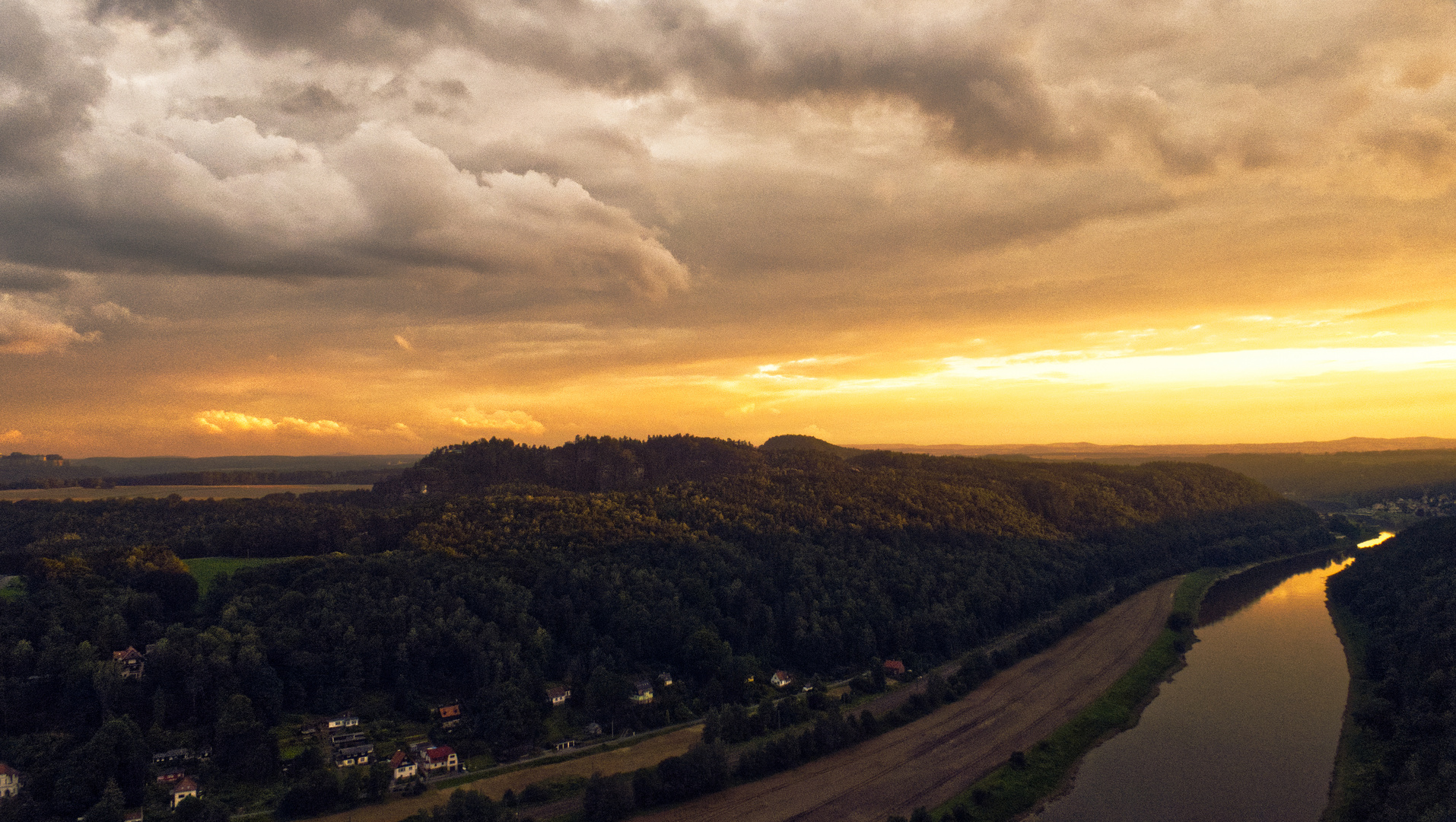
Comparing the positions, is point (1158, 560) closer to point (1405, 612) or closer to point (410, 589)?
point (1405, 612)

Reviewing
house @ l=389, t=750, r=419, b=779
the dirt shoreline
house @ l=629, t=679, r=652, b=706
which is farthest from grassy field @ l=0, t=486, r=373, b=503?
the dirt shoreline

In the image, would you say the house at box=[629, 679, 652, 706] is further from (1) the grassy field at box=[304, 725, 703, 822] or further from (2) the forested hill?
(2) the forested hill

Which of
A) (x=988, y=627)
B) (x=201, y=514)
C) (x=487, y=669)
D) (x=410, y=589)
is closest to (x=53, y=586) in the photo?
(x=410, y=589)

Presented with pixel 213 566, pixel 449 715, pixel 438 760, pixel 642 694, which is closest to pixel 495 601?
pixel 449 715

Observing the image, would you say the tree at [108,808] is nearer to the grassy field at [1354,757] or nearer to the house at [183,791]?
the house at [183,791]

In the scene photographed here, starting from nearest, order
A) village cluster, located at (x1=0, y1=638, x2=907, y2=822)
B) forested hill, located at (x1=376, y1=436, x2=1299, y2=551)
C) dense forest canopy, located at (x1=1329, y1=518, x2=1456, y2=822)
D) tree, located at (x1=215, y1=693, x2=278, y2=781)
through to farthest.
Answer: dense forest canopy, located at (x1=1329, y1=518, x2=1456, y2=822) < village cluster, located at (x1=0, y1=638, x2=907, y2=822) < tree, located at (x1=215, y1=693, x2=278, y2=781) < forested hill, located at (x1=376, y1=436, x2=1299, y2=551)

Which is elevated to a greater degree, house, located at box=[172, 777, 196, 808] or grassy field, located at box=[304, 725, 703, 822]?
house, located at box=[172, 777, 196, 808]
